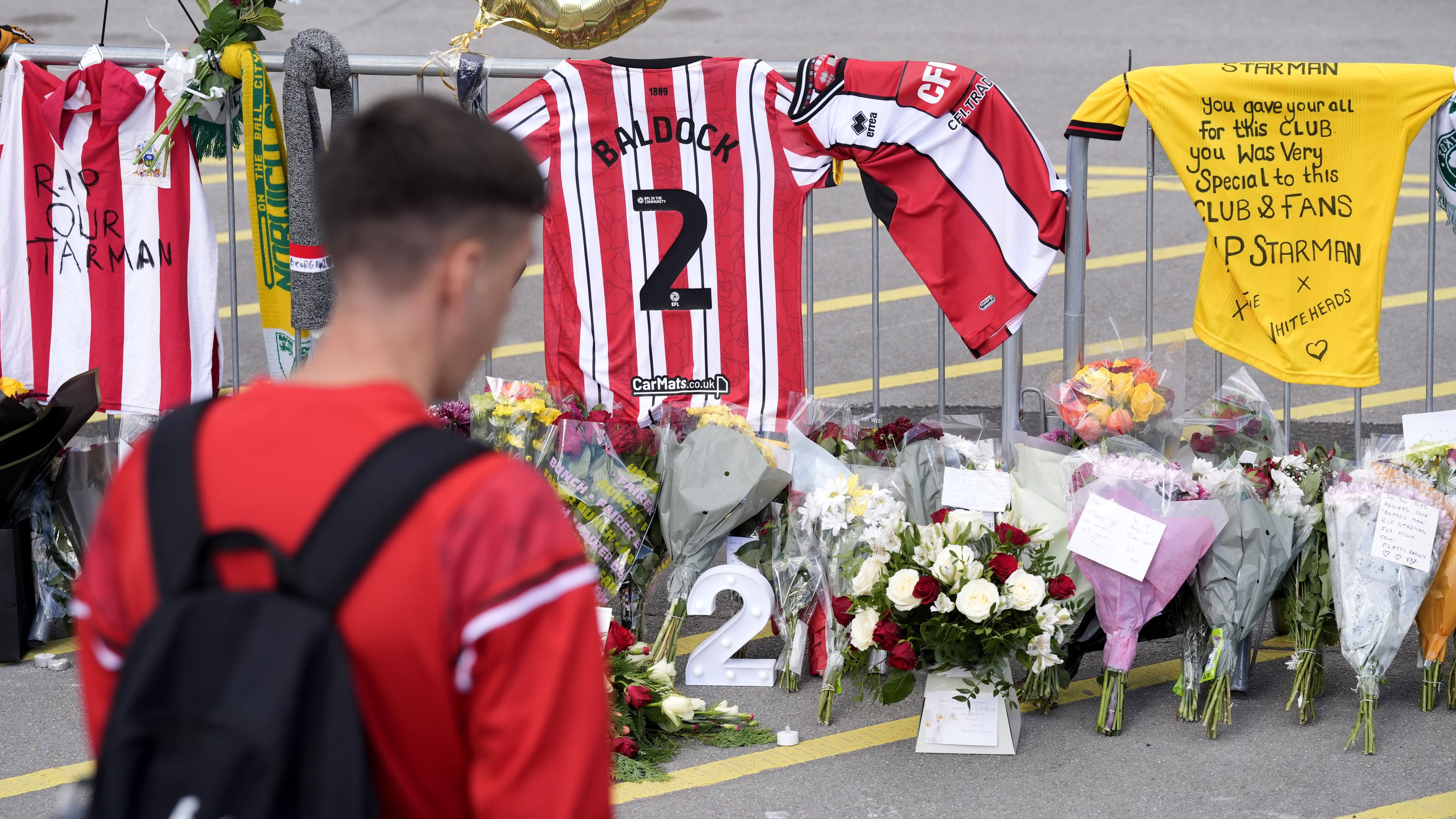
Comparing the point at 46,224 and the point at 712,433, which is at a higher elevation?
the point at 46,224

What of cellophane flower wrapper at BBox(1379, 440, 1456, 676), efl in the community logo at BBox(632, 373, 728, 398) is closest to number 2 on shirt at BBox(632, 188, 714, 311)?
efl in the community logo at BBox(632, 373, 728, 398)

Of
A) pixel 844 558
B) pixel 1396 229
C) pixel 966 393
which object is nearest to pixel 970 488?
pixel 844 558

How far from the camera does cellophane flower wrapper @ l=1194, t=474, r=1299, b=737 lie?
3.61 metres

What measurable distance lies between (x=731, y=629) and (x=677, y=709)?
430 mm

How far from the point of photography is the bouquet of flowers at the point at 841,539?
3.66 meters

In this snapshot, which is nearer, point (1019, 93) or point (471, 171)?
point (471, 171)

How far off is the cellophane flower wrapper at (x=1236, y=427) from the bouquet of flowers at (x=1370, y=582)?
42 cm

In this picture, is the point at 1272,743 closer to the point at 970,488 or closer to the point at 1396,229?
the point at 970,488

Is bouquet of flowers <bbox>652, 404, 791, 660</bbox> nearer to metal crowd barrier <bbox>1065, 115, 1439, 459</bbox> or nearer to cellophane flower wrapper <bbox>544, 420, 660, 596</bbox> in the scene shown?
cellophane flower wrapper <bbox>544, 420, 660, 596</bbox>

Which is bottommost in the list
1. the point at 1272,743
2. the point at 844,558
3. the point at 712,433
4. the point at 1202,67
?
the point at 1272,743

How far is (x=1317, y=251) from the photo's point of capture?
14.1 ft

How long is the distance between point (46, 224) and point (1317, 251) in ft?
14.0

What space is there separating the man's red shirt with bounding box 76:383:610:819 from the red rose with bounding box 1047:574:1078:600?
2.51 meters

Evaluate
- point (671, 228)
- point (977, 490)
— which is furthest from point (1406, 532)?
point (671, 228)
